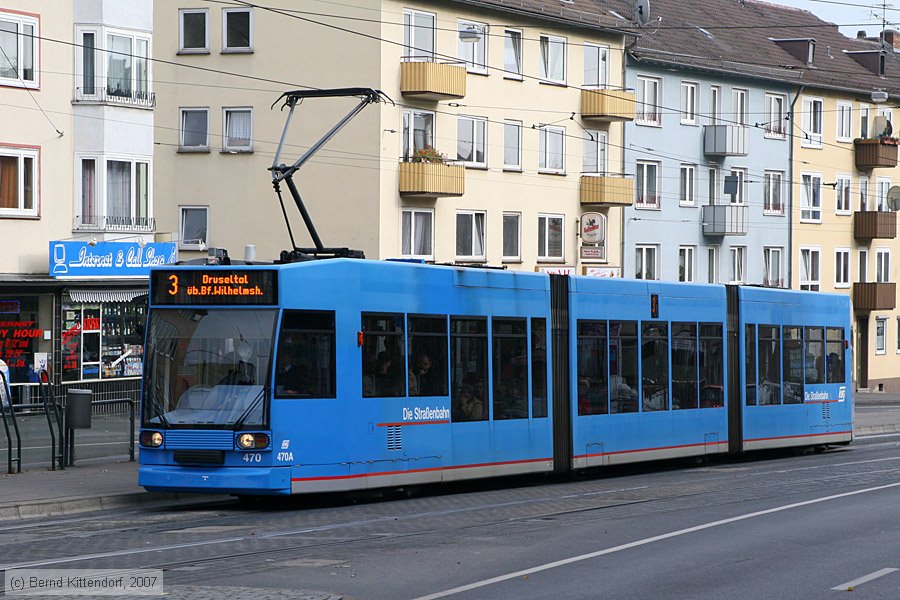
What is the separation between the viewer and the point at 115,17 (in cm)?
3844

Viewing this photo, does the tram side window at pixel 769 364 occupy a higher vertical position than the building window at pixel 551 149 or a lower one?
lower

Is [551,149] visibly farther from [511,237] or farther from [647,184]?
[647,184]

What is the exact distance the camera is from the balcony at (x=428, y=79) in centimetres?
4403

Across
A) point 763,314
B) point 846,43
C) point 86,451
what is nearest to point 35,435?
point 86,451

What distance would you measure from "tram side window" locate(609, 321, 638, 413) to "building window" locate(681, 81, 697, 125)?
34.2 m

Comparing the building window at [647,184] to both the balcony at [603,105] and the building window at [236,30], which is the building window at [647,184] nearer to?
the balcony at [603,105]

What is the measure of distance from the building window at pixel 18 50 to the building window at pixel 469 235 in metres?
15.2

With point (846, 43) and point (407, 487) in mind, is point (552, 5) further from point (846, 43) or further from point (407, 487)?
point (407, 487)

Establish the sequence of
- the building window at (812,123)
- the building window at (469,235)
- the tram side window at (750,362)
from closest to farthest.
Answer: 1. the tram side window at (750,362)
2. the building window at (469,235)
3. the building window at (812,123)

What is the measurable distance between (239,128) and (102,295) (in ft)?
29.5

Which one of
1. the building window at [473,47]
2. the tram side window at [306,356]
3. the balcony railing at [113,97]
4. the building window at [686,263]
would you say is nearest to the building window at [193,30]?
the balcony railing at [113,97]

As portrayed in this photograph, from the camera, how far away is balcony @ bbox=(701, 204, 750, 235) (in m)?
57.0

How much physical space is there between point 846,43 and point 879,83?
14.3 feet

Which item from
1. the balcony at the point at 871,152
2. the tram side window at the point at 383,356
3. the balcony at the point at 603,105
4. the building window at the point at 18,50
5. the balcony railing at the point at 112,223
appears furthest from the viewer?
the balcony at the point at 871,152
